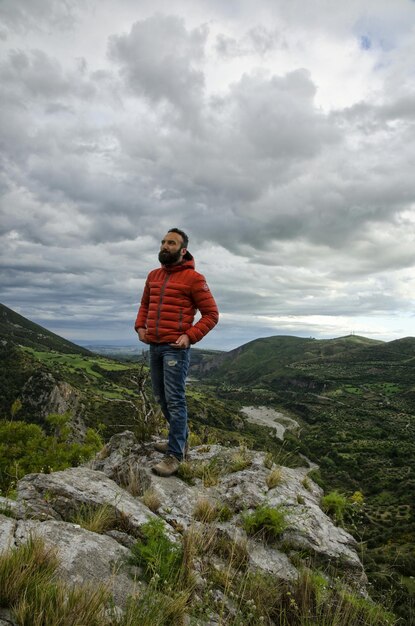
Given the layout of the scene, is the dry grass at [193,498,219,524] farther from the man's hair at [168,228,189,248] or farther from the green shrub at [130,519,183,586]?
the man's hair at [168,228,189,248]

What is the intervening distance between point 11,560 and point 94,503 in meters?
2.12

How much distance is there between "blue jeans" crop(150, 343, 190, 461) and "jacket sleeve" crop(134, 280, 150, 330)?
2.37 ft

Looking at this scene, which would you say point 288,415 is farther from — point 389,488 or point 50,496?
point 50,496

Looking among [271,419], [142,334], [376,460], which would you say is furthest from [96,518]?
[271,419]

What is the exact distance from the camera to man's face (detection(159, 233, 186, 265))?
21.0 ft

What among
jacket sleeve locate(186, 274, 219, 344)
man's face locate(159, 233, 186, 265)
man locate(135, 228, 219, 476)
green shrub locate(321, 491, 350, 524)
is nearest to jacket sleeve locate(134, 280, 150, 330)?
man locate(135, 228, 219, 476)

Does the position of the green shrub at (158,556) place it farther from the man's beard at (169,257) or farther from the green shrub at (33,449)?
the green shrub at (33,449)

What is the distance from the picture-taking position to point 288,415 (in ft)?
555

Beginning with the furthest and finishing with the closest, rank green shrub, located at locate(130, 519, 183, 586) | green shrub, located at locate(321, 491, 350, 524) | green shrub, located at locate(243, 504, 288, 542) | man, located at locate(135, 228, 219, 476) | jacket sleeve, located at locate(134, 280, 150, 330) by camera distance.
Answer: jacket sleeve, located at locate(134, 280, 150, 330) < man, located at locate(135, 228, 219, 476) < green shrub, located at locate(321, 491, 350, 524) < green shrub, located at locate(243, 504, 288, 542) < green shrub, located at locate(130, 519, 183, 586)

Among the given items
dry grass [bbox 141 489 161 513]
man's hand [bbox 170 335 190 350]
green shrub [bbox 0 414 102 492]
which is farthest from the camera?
green shrub [bbox 0 414 102 492]

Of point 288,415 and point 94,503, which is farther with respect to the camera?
point 288,415

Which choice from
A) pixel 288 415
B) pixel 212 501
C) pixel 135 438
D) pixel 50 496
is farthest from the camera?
pixel 288 415

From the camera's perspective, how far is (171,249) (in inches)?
252

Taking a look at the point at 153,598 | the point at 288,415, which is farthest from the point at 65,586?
the point at 288,415
